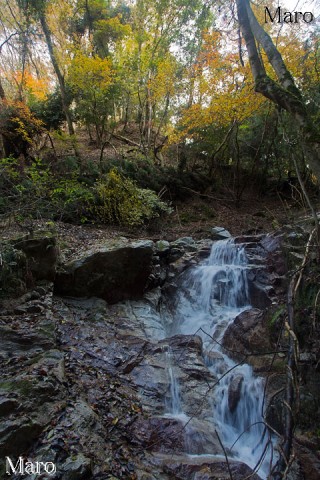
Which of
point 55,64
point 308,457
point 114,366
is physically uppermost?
point 55,64

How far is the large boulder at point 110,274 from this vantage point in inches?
226

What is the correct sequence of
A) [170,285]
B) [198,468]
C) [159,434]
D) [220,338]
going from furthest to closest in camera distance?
[170,285] < [220,338] < [159,434] < [198,468]

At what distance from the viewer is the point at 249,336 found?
4.91 meters

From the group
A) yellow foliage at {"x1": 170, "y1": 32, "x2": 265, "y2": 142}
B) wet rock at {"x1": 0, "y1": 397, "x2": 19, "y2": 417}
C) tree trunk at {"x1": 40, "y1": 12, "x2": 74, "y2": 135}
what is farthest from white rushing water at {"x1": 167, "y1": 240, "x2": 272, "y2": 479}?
tree trunk at {"x1": 40, "y1": 12, "x2": 74, "y2": 135}

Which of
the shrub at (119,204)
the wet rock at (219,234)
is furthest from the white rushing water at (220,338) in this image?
the shrub at (119,204)

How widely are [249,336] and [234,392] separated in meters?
0.99

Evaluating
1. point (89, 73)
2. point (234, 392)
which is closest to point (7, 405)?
point (234, 392)

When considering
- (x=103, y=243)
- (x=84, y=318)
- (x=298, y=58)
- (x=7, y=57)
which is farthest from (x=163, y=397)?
(x=7, y=57)

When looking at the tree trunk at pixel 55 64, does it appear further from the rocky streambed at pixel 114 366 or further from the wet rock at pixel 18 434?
the wet rock at pixel 18 434

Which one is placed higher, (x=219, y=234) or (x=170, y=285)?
(x=219, y=234)

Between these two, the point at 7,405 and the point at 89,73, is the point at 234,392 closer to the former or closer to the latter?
the point at 7,405

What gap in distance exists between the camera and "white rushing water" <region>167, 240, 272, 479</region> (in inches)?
151

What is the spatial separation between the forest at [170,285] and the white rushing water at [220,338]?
0.03 meters

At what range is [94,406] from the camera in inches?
134
